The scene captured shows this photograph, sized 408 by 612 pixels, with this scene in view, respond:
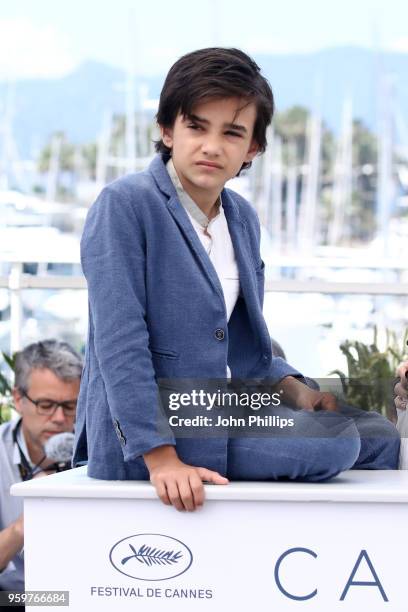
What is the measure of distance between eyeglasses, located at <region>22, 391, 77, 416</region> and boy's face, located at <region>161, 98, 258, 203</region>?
1.72m

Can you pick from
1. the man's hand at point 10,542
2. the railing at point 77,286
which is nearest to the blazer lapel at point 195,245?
the man's hand at point 10,542

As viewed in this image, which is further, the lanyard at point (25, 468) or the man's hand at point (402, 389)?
the lanyard at point (25, 468)

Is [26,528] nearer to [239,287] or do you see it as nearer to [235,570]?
→ [235,570]

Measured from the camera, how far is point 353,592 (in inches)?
85.5

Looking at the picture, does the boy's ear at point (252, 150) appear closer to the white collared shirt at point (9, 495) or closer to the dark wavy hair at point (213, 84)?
the dark wavy hair at point (213, 84)

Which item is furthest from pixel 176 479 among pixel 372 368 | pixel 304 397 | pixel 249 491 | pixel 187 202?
pixel 372 368

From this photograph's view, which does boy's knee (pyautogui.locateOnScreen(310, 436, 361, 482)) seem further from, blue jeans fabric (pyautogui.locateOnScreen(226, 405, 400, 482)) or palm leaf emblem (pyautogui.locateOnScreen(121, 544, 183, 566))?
palm leaf emblem (pyautogui.locateOnScreen(121, 544, 183, 566))

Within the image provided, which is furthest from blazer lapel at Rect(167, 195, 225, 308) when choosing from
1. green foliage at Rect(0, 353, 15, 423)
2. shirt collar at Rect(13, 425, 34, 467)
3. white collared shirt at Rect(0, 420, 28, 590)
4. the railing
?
green foliage at Rect(0, 353, 15, 423)

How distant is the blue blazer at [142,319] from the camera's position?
7.39 feet

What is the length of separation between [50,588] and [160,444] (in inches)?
13.1

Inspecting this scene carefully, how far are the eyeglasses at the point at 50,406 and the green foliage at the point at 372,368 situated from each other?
919 mm

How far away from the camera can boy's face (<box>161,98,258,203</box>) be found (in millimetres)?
2318

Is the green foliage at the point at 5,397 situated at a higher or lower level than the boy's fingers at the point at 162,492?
lower

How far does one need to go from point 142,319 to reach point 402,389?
75 cm
